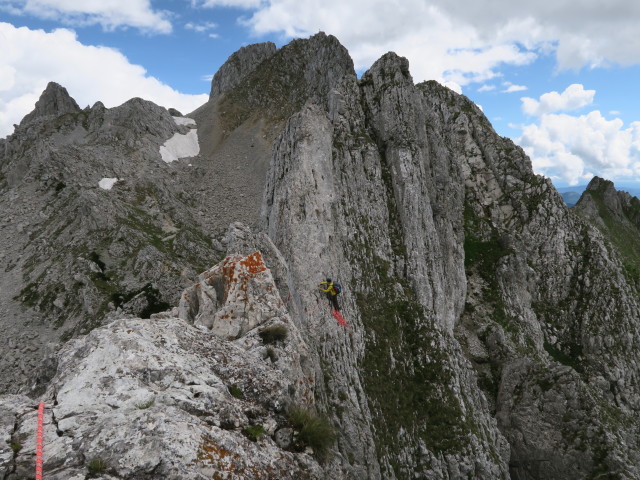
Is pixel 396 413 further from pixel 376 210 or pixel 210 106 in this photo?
pixel 210 106

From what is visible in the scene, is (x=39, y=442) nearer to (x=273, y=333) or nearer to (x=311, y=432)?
(x=311, y=432)

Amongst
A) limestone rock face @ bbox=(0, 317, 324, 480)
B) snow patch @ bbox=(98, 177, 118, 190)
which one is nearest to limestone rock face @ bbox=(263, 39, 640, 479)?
limestone rock face @ bbox=(0, 317, 324, 480)

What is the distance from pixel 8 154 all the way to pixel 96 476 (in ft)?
328

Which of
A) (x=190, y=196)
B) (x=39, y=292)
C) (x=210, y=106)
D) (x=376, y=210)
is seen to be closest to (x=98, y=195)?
(x=39, y=292)

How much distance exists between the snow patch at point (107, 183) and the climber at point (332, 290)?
5247cm

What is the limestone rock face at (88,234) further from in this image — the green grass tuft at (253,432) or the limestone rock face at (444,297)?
the green grass tuft at (253,432)

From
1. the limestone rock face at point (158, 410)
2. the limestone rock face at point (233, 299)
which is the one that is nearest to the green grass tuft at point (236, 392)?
the limestone rock face at point (158, 410)

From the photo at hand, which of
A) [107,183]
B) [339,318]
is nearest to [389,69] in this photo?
[339,318]

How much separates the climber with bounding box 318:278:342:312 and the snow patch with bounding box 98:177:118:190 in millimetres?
52471

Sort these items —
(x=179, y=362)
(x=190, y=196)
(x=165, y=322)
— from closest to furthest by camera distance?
(x=179, y=362)
(x=165, y=322)
(x=190, y=196)

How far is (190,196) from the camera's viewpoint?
72.9 metres

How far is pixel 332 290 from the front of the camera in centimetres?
2564

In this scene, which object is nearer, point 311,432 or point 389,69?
point 311,432

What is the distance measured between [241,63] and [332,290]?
10301 cm
